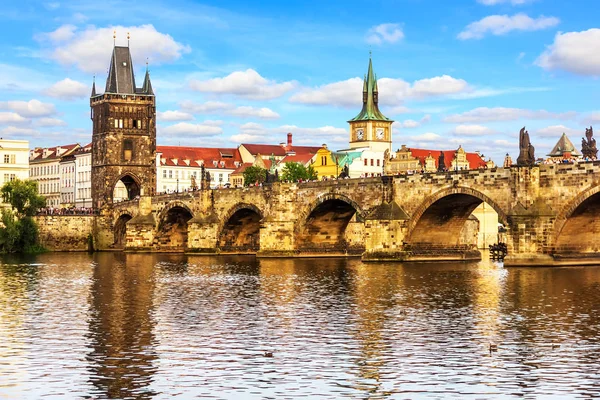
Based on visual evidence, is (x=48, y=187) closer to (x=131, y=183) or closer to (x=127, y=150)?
(x=131, y=183)

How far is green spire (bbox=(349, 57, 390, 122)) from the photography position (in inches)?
6383

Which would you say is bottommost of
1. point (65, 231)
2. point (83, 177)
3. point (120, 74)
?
point (65, 231)

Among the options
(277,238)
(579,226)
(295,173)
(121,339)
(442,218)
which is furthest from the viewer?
(295,173)

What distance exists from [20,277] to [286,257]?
25.4 m

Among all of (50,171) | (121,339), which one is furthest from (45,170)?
(121,339)

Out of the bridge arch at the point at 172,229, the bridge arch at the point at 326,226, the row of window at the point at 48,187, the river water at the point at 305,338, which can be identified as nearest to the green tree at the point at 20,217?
the bridge arch at the point at 172,229

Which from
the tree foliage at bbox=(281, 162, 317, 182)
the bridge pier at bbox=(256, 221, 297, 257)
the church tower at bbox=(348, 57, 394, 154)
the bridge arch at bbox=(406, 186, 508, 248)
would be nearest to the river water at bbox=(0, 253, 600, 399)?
the bridge arch at bbox=(406, 186, 508, 248)

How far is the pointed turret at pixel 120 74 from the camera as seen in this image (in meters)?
118

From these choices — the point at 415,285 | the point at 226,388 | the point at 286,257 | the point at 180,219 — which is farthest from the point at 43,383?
the point at 180,219

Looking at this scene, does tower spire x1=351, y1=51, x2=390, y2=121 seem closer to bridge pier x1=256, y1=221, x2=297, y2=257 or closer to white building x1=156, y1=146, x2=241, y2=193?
white building x1=156, y1=146, x2=241, y2=193

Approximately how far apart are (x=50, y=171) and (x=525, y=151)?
11076 centimetres

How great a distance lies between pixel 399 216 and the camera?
2611 inches

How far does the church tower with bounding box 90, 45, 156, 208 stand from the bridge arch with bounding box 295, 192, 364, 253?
133 feet

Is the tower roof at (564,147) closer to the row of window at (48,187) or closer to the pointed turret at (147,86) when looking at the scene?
the pointed turret at (147,86)
